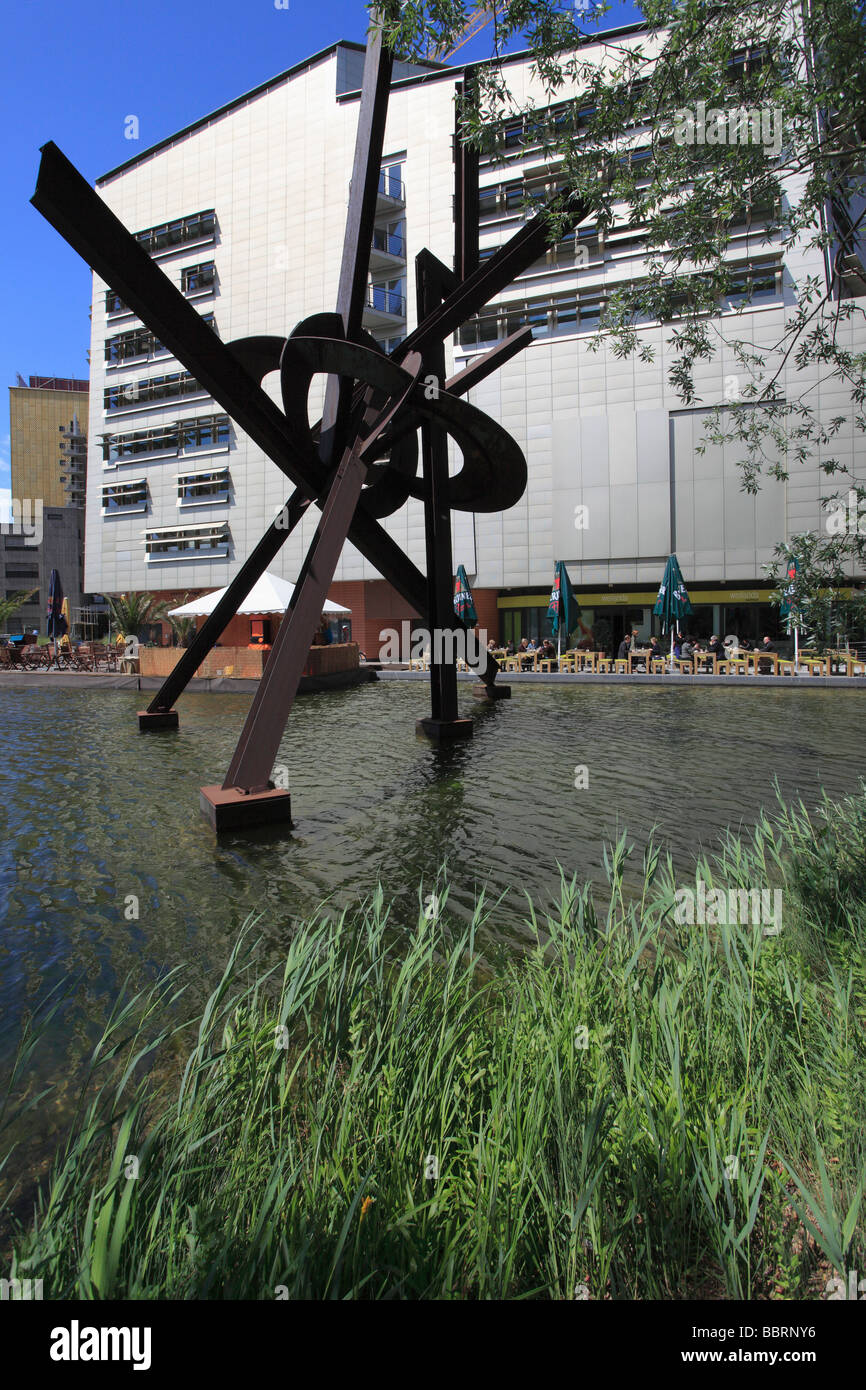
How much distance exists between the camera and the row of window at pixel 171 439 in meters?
46.1

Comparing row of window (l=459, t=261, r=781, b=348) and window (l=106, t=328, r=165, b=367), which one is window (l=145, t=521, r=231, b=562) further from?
row of window (l=459, t=261, r=781, b=348)

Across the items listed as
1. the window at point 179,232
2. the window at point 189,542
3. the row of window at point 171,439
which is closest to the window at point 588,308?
the row of window at point 171,439

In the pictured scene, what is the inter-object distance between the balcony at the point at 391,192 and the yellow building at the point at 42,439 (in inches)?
3309

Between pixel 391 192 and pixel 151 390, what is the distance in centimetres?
1887

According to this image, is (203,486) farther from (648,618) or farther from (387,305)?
(648,618)

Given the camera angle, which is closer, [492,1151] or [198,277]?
[492,1151]

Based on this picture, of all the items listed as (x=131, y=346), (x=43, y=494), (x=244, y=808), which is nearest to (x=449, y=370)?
(x=131, y=346)

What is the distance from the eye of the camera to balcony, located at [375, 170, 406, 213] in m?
40.8

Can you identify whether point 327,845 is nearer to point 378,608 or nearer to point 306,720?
point 306,720

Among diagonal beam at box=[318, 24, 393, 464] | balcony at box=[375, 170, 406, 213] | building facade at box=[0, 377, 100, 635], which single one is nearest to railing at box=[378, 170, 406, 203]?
balcony at box=[375, 170, 406, 213]

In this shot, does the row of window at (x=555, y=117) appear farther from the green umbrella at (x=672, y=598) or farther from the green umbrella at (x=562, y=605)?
the green umbrella at (x=672, y=598)

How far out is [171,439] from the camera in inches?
1900

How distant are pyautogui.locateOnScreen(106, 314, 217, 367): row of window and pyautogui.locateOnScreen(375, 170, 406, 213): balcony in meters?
13.9

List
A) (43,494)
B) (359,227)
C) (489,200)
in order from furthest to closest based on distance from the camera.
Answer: (43,494)
(489,200)
(359,227)
